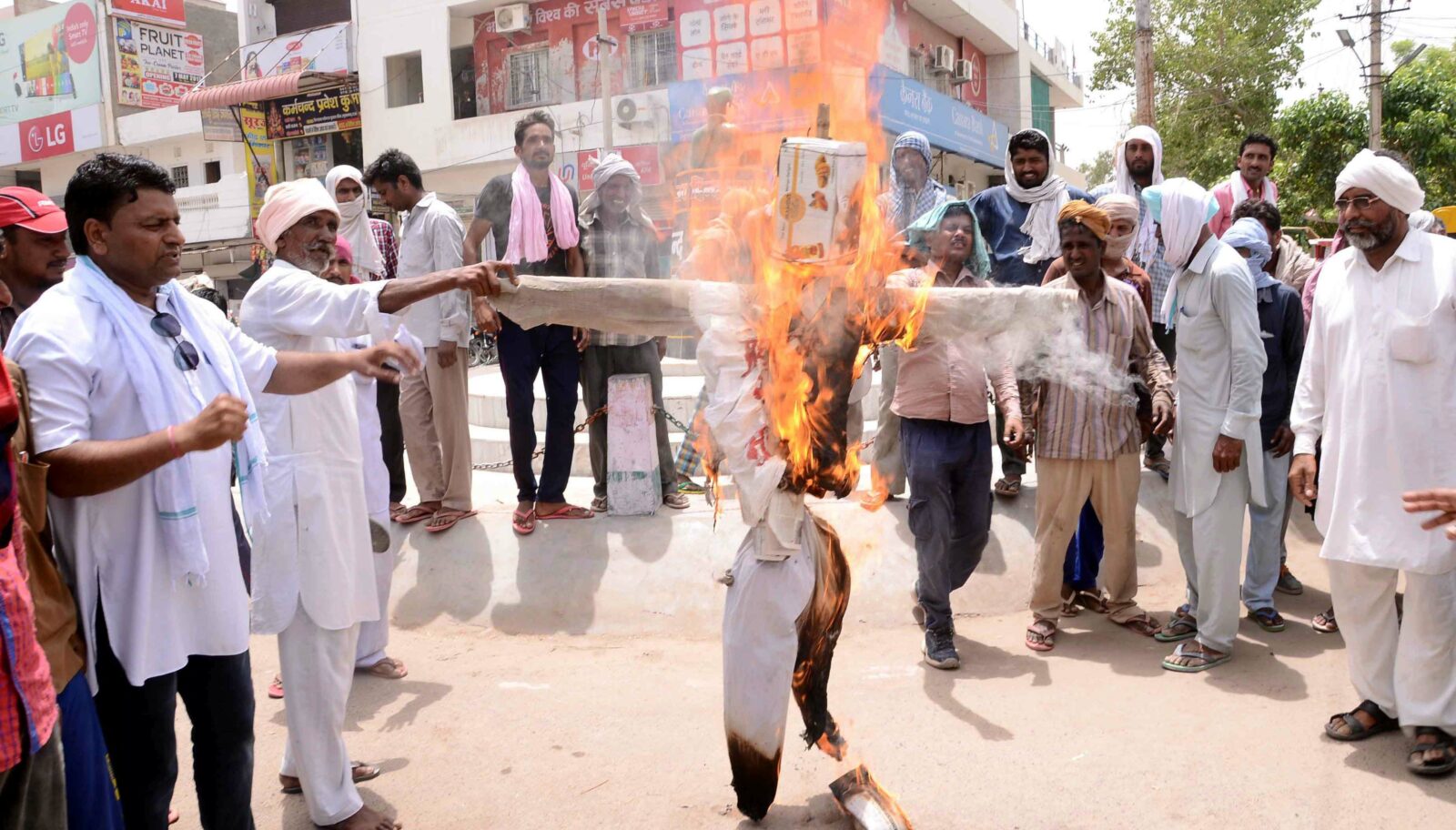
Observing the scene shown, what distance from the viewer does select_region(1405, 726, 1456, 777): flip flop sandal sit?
3764mm

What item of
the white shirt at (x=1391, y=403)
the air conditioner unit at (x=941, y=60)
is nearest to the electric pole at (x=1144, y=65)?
the air conditioner unit at (x=941, y=60)

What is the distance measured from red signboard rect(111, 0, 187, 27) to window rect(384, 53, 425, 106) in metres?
12.0

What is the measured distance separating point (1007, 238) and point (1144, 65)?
11.3 m

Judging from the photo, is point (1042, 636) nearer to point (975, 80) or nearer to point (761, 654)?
point (761, 654)

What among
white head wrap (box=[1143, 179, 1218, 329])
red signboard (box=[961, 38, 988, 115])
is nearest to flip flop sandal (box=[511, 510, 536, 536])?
white head wrap (box=[1143, 179, 1218, 329])

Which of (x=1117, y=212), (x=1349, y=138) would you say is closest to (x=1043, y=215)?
(x=1117, y=212)

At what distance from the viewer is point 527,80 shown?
23.3 m

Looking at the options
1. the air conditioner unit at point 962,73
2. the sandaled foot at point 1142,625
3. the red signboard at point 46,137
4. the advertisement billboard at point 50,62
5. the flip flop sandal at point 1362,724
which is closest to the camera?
the flip flop sandal at point 1362,724

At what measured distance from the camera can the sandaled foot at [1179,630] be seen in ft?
17.3

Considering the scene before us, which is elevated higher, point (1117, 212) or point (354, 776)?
point (1117, 212)

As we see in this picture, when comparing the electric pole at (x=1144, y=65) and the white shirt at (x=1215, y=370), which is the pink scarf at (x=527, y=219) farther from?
the electric pole at (x=1144, y=65)

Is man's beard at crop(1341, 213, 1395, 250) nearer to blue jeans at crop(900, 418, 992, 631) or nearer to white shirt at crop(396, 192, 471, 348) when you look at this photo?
blue jeans at crop(900, 418, 992, 631)

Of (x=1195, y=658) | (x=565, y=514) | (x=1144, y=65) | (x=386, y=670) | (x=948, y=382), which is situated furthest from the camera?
(x=1144, y=65)

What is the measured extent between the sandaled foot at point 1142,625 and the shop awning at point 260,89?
24.1m
